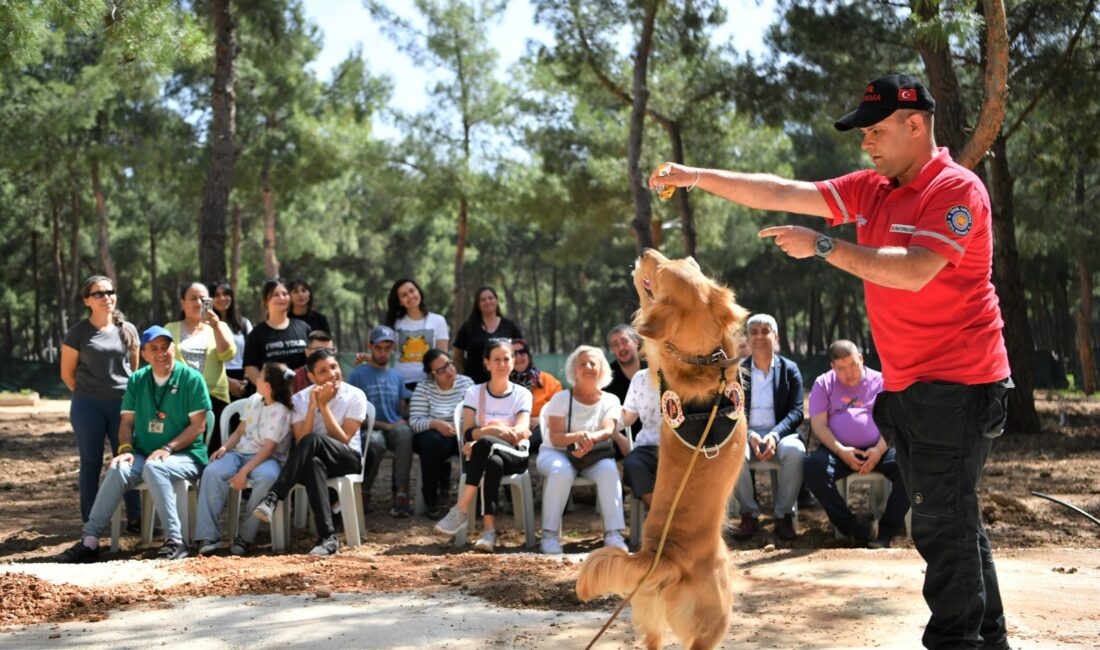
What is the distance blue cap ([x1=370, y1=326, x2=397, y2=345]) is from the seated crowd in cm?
83

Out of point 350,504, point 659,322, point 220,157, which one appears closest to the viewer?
point 659,322

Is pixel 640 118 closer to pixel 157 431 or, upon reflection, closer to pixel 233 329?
pixel 233 329

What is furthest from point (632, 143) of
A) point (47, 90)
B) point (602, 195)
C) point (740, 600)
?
point (47, 90)

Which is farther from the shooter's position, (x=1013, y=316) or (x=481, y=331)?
(x=1013, y=316)

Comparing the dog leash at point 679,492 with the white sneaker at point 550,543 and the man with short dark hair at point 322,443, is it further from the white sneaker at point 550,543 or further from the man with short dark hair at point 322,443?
the man with short dark hair at point 322,443

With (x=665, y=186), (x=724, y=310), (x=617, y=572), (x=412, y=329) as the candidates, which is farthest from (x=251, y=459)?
(x=724, y=310)

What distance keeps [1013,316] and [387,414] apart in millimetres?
9540

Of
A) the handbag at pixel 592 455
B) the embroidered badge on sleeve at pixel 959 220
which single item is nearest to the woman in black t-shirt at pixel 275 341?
the handbag at pixel 592 455

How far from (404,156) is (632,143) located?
408 inches

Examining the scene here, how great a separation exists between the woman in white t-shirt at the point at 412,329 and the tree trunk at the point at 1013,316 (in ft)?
27.5

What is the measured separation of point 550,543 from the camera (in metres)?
7.55

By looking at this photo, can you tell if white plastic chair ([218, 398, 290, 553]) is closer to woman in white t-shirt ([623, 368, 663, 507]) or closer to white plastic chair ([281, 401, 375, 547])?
white plastic chair ([281, 401, 375, 547])

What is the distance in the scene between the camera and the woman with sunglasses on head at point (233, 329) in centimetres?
947

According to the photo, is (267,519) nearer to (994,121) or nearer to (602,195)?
(994,121)
